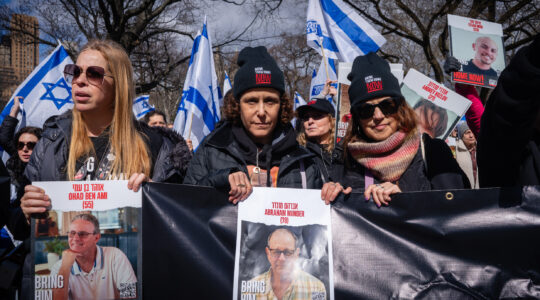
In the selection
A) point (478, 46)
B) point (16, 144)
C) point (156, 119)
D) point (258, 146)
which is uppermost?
point (478, 46)

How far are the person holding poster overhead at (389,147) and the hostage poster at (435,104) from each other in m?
Answer: 0.62

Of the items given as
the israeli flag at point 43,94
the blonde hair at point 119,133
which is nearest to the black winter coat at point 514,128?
the blonde hair at point 119,133

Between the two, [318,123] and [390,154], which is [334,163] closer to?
[390,154]

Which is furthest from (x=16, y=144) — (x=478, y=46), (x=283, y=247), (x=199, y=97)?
(x=478, y=46)

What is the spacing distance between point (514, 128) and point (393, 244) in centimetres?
78

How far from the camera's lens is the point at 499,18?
11891 mm

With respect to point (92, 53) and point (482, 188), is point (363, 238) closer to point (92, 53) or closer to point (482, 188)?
point (482, 188)

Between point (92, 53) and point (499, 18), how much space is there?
1266 centimetres

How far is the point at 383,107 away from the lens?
242 cm

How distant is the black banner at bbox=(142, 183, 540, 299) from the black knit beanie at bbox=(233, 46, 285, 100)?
0.75 m

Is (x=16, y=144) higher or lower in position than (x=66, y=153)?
higher

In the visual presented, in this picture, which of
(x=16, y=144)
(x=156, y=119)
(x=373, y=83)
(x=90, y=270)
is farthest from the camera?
(x=156, y=119)

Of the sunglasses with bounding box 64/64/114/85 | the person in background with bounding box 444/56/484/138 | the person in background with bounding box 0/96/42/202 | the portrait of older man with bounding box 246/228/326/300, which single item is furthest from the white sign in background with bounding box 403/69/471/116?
the person in background with bounding box 0/96/42/202

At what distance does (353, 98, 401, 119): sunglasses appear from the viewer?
2416 mm
